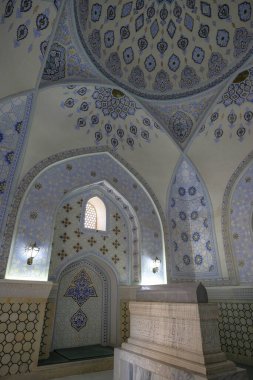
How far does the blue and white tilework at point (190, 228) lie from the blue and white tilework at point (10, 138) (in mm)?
5310

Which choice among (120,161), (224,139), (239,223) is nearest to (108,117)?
(120,161)

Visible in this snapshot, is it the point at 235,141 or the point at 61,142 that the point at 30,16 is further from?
the point at 235,141

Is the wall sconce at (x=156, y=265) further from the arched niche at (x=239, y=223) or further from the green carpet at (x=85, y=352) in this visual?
the green carpet at (x=85, y=352)

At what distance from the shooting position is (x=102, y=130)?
8.59 m

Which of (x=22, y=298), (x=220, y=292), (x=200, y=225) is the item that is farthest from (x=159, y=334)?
(x=200, y=225)

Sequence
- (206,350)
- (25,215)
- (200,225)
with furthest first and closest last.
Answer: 1. (200,225)
2. (25,215)
3. (206,350)

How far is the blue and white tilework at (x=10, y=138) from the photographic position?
6730 millimetres

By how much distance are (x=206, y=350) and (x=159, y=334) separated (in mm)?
902

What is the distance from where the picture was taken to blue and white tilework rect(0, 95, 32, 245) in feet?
22.1

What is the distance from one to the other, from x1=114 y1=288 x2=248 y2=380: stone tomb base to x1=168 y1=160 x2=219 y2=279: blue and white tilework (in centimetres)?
453

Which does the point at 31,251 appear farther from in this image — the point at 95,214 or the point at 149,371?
the point at 149,371

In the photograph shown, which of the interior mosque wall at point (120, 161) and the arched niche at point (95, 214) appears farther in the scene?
the arched niche at point (95, 214)

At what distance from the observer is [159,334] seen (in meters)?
4.28

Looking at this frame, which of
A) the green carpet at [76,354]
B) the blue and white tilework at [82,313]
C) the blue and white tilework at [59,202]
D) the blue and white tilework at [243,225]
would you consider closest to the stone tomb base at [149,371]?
the green carpet at [76,354]
